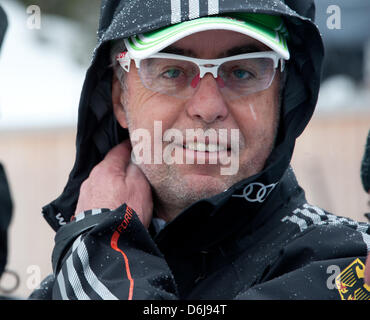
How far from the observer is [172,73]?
2209mm

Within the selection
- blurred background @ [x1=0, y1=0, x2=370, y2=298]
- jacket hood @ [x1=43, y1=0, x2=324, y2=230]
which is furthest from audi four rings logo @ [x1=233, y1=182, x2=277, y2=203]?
blurred background @ [x1=0, y1=0, x2=370, y2=298]

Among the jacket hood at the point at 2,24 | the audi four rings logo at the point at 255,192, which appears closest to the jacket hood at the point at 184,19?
the audi four rings logo at the point at 255,192

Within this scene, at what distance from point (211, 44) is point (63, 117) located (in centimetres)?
584

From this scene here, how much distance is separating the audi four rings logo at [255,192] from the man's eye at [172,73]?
45cm

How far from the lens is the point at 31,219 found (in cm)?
667

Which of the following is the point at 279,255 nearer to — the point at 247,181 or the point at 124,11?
the point at 247,181

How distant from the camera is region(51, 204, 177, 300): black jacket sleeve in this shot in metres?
1.77

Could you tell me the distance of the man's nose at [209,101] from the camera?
2115 millimetres

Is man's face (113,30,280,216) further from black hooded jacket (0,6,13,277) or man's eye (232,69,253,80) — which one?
black hooded jacket (0,6,13,277)

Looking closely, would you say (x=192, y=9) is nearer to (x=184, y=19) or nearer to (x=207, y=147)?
(x=184, y=19)

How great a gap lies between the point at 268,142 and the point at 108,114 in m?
0.66

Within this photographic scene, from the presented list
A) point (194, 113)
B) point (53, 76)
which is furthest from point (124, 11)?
point (53, 76)

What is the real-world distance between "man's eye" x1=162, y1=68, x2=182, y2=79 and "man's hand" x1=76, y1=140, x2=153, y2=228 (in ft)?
1.20

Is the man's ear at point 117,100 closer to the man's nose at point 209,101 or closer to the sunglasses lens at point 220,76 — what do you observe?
the sunglasses lens at point 220,76
